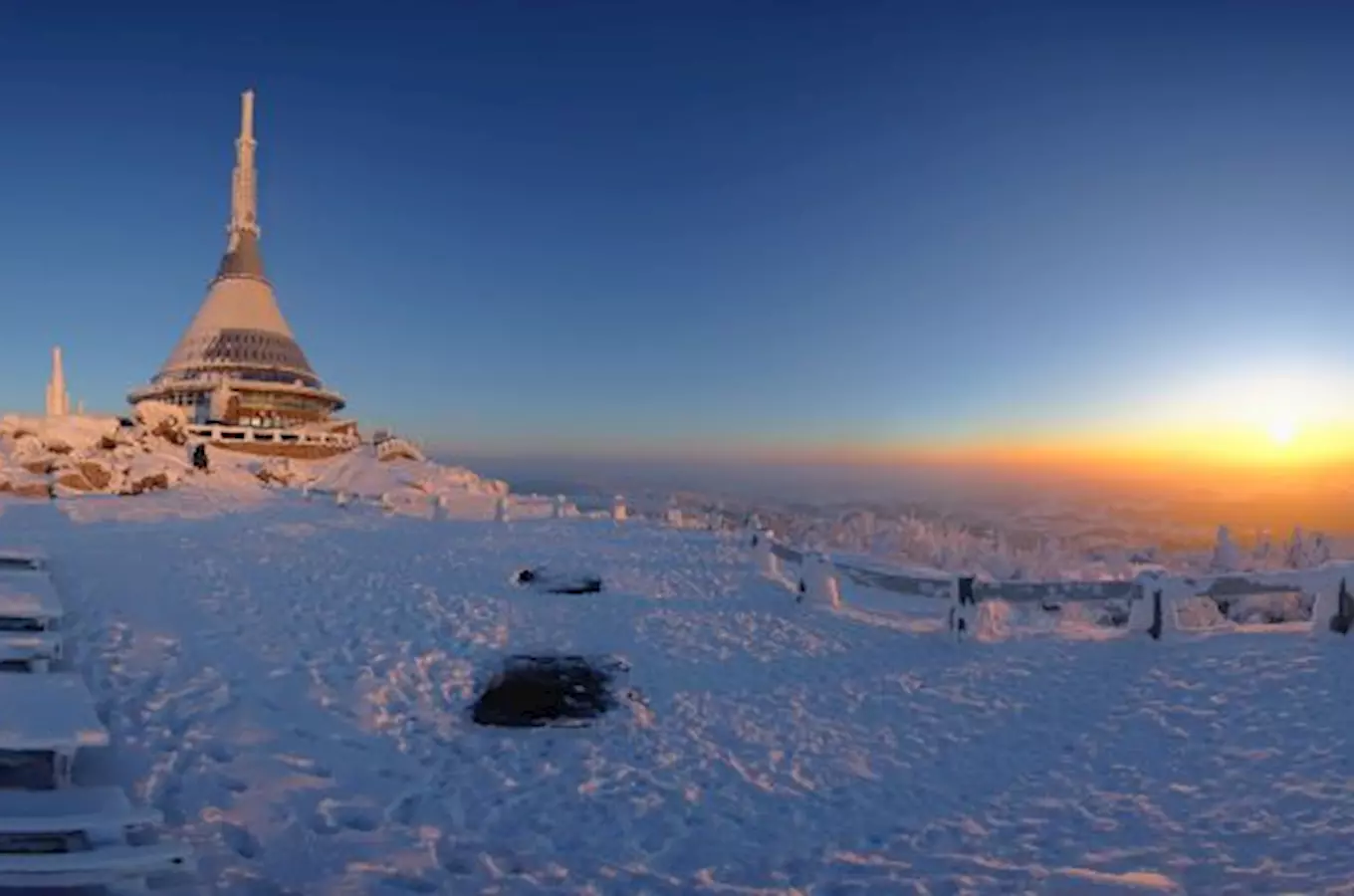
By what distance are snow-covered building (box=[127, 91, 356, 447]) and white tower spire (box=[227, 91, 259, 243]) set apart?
0.30ft

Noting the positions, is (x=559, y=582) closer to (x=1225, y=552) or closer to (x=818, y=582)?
(x=818, y=582)

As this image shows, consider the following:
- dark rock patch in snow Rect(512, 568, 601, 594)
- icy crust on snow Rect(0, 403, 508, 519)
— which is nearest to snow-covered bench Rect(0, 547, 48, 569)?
dark rock patch in snow Rect(512, 568, 601, 594)

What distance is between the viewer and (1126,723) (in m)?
9.52

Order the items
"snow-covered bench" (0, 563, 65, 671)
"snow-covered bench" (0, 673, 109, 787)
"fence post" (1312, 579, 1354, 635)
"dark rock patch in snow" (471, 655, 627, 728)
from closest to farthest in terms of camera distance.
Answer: "snow-covered bench" (0, 673, 109, 787), "snow-covered bench" (0, 563, 65, 671), "dark rock patch in snow" (471, 655, 627, 728), "fence post" (1312, 579, 1354, 635)

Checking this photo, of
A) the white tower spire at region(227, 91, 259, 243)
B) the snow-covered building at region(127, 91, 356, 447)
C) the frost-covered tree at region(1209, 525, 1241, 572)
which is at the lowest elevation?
the frost-covered tree at region(1209, 525, 1241, 572)

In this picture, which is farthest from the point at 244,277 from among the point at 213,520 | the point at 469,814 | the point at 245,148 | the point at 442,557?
the point at 469,814

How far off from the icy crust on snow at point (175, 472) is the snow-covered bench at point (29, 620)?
14.3m

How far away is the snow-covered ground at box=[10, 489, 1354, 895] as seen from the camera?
242 inches

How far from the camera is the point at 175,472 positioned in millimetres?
33688

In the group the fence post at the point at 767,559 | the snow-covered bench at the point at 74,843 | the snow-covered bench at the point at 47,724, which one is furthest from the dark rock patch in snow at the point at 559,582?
the snow-covered bench at the point at 74,843

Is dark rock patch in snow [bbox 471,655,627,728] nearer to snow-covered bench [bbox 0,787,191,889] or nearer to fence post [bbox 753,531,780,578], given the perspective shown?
snow-covered bench [bbox 0,787,191,889]

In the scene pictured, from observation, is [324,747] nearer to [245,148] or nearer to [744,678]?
[744,678]

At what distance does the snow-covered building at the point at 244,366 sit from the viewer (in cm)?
5600

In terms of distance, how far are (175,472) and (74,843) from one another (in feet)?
110
